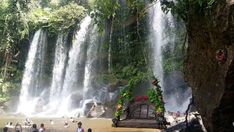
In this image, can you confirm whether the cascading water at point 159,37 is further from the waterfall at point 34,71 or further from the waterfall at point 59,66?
the waterfall at point 34,71

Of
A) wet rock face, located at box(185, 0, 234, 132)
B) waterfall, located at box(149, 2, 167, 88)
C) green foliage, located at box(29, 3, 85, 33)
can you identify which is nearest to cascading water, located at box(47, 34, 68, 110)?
green foliage, located at box(29, 3, 85, 33)

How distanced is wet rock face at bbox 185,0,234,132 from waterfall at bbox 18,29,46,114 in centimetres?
3433

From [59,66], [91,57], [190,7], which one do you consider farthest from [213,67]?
Answer: [59,66]

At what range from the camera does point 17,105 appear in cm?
4166

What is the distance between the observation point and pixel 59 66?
4228cm

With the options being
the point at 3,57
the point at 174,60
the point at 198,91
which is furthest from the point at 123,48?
the point at 198,91

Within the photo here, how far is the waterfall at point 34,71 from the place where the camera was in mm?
42625

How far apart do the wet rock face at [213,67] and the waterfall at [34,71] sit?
34.3 metres

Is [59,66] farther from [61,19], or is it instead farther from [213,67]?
[213,67]

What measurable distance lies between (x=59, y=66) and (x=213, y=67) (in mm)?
35104

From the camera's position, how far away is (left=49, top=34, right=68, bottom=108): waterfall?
1606 inches

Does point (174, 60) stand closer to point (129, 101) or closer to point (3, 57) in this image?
point (3, 57)

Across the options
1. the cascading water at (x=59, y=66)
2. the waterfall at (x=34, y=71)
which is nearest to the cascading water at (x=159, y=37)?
the cascading water at (x=59, y=66)

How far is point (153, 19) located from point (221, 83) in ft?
100
